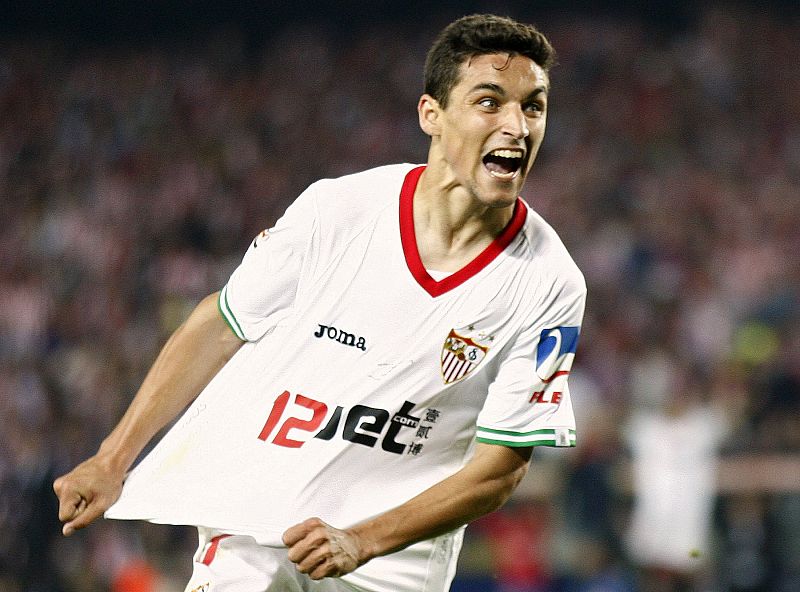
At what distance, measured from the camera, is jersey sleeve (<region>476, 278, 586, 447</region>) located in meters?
3.16

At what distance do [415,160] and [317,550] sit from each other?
30.6 ft

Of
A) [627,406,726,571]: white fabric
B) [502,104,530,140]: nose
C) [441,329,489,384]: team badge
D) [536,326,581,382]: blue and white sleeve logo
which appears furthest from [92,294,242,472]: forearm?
[627,406,726,571]: white fabric

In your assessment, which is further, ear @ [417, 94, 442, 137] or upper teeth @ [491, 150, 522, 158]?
ear @ [417, 94, 442, 137]

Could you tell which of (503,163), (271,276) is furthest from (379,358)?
(503,163)

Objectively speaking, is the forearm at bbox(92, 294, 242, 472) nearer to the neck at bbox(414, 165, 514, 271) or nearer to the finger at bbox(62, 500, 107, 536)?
the finger at bbox(62, 500, 107, 536)

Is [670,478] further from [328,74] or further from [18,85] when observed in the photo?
[18,85]

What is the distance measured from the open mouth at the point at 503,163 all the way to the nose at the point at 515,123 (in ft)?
0.17

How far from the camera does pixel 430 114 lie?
3293mm

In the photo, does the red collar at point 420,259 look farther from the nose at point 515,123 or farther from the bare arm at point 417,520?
the bare arm at point 417,520

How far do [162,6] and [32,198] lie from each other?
173 inches

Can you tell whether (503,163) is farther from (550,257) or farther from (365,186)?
(365,186)

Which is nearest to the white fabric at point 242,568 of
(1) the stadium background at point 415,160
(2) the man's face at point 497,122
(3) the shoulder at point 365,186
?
(3) the shoulder at point 365,186

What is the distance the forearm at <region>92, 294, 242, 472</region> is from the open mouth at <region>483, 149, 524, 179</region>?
2.77 feet

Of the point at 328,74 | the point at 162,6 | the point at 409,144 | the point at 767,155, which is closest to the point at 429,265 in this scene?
the point at 767,155
